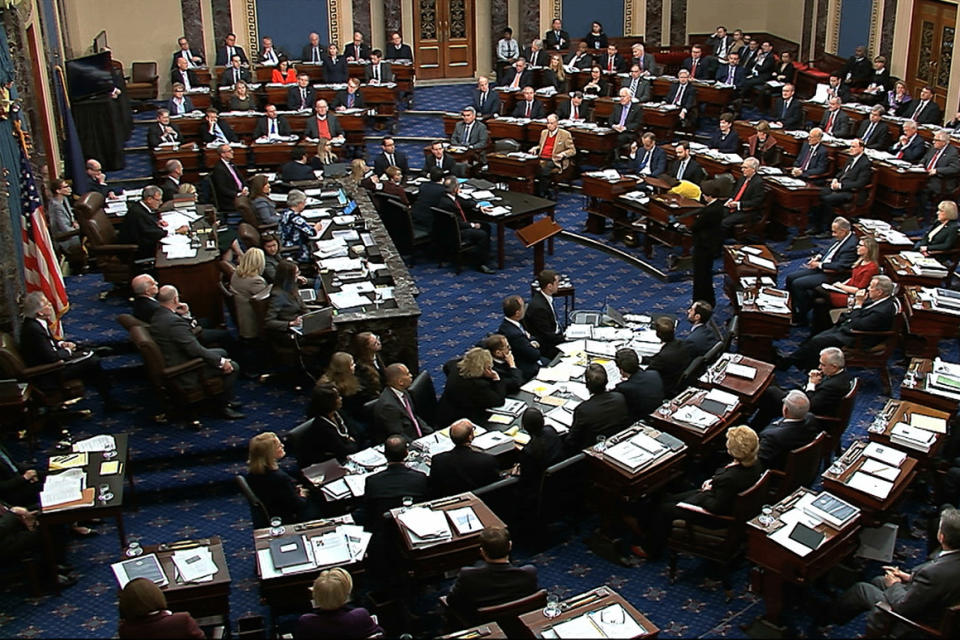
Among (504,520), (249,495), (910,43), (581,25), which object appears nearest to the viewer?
(249,495)

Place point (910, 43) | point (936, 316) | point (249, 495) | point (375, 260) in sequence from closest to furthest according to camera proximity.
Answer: point (249, 495), point (936, 316), point (375, 260), point (910, 43)

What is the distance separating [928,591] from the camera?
246 inches

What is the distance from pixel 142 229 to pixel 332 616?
6795 mm

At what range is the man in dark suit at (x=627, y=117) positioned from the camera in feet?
53.1

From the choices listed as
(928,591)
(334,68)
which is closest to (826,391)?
(928,591)

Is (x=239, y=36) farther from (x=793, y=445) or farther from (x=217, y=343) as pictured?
(x=793, y=445)

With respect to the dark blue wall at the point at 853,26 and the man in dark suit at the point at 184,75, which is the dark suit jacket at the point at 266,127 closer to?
the man in dark suit at the point at 184,75

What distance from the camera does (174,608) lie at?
6.43m

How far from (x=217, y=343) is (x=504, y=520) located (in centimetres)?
397

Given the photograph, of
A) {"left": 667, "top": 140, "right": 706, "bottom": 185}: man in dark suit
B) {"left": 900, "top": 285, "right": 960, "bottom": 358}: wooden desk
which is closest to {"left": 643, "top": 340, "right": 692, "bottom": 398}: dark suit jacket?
{"left": 900, "top": 285, "right": 960, "bottom": 358}: wooden desk

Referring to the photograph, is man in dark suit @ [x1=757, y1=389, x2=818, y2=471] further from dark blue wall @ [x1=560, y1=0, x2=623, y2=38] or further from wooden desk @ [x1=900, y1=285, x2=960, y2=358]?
dark blue wall @ [x1=560, y1=0, x2=623, y2=38]

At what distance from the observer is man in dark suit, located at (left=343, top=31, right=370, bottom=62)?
64.0 feet

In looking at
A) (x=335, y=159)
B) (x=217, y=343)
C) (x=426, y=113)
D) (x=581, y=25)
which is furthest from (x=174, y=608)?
(x=581, y=25)

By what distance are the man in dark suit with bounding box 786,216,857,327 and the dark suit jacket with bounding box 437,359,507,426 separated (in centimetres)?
416
